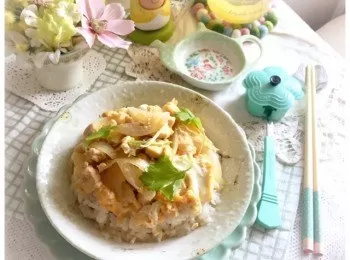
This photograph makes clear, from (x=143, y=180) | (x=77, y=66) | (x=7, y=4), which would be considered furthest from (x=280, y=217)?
(x=7, y=4)

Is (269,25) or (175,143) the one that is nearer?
(175,143)

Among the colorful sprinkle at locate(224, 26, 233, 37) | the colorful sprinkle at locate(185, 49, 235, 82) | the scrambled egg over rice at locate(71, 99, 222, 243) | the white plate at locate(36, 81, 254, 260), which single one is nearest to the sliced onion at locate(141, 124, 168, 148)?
the scrambled egg over rice at locate(71, 99, 222, 243)

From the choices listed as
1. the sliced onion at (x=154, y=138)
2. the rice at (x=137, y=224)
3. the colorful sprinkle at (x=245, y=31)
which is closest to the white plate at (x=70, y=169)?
the rice at (x=137, y=224)

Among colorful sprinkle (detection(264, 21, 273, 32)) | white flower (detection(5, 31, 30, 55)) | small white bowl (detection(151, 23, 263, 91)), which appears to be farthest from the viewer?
colorful sprinkle (detection(264, 21, 273, 32))

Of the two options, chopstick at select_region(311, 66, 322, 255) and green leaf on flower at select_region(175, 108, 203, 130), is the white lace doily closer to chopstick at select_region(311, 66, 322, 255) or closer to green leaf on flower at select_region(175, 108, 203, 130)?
green leaf on flower at select_region(175, 108, 203, 130)

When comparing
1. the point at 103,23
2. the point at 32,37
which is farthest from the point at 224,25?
the point at 32,37

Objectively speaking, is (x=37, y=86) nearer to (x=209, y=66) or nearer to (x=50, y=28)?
(x=50, y=28)

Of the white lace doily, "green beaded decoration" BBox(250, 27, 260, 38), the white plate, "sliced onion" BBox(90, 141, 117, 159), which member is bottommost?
the white lace doily

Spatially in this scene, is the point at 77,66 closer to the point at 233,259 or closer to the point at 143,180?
the point at 143,180
